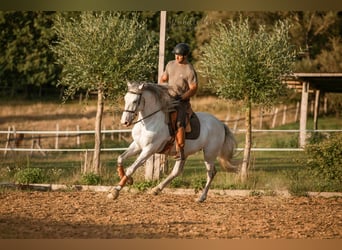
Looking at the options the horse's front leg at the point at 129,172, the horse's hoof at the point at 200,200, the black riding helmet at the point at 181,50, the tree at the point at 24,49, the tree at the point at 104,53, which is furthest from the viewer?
the tree at the point at 24,49

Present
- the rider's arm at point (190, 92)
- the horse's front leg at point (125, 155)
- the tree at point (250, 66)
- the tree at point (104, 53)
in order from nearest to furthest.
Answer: the horse's front leg at point (125, 155)
the rider's arm at point (190, 92)
the tree at point (104, 53)
the tree at point (250, 66)

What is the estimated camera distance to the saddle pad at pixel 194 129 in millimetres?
9289

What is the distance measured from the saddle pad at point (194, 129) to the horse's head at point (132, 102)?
3.41 ft

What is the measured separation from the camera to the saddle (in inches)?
355

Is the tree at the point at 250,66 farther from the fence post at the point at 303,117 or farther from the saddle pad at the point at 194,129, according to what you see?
the fence post at the point at 303,117

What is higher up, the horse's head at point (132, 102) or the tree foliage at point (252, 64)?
the tree foliage at point (252, 64)

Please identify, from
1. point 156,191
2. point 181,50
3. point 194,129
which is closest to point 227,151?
point 194,129

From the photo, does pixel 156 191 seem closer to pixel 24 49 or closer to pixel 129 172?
pixel 129 172

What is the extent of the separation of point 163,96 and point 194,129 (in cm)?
74

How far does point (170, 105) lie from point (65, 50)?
3547 mm

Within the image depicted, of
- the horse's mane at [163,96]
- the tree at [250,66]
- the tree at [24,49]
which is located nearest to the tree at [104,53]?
the tree at [250,66]

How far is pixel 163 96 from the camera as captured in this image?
8883 mm

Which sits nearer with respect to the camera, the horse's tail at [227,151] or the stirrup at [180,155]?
the stirrup at [180,155]

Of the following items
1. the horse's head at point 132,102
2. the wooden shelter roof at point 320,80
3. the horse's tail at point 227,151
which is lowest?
the horse's tail at point 227,151
